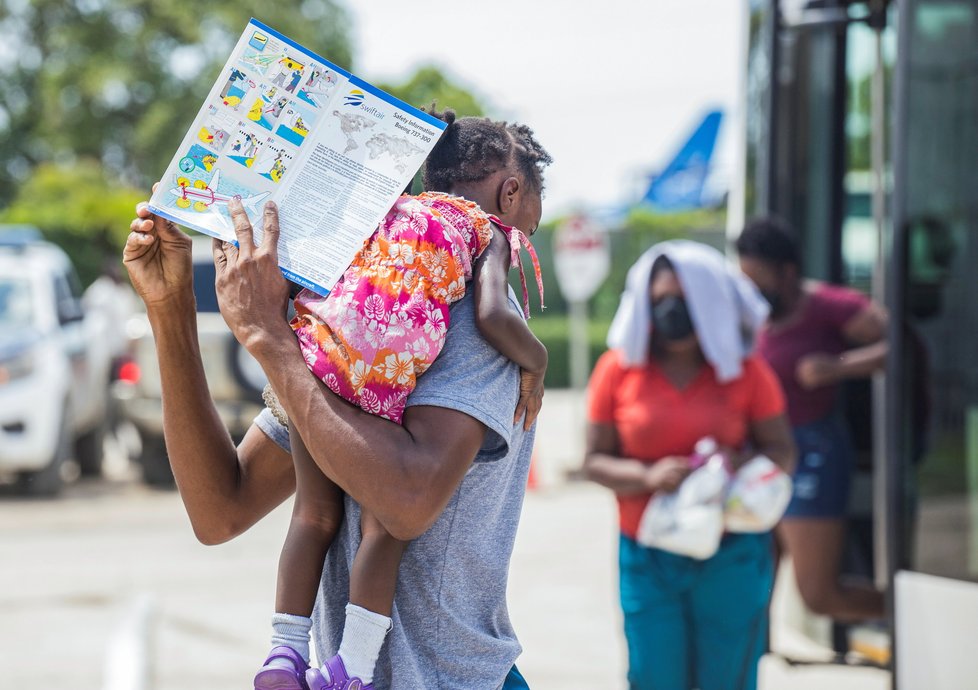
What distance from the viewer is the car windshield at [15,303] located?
37.5ft

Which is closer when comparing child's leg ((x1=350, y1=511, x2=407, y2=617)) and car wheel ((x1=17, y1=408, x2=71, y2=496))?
child's leg ((x1=350, y1=511, x2=407, y2=617))

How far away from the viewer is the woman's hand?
4.18m

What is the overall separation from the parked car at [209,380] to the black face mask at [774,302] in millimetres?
6123

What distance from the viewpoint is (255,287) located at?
6.42ft

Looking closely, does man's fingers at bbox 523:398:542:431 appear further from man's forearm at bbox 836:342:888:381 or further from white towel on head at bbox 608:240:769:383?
man's forearm at bbox 836:342:888:381

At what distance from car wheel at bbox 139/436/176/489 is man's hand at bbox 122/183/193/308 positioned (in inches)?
396

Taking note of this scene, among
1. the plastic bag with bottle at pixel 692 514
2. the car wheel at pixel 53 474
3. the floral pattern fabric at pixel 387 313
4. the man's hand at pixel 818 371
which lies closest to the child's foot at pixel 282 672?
the floral pattern fabric at pixel 387 313

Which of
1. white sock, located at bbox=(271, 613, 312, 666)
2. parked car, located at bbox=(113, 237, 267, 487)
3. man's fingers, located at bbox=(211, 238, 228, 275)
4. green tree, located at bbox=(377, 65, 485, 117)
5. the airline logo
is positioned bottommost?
parked car, located at bbox=(113, 237, 267, 487)

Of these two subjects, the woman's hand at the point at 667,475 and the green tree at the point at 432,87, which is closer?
the woman's hand at the point at 667,475

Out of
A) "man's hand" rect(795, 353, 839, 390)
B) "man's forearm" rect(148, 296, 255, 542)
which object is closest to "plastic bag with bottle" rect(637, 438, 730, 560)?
"man's hand" rect(795, 353, 839, 390)

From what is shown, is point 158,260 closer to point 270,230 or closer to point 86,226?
point 270,230

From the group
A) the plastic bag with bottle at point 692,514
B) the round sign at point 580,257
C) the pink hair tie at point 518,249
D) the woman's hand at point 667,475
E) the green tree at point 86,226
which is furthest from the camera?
the green tree at point 86,226

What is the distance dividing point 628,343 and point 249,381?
730 cm

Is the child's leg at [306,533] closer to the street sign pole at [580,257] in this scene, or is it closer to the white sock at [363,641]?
the white sock at [363,641]
